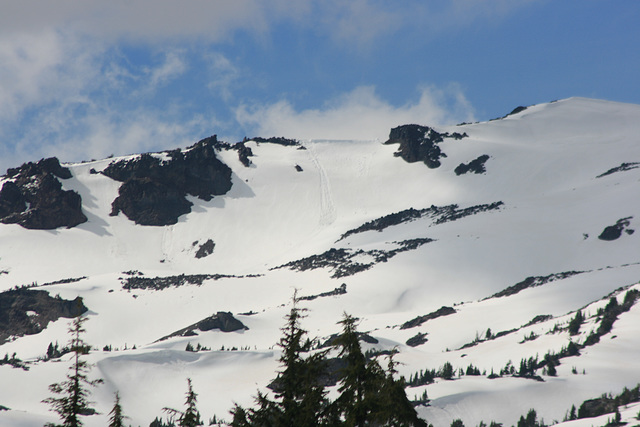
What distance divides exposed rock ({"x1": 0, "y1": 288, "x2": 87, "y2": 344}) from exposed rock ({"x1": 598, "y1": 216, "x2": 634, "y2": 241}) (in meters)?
94.0

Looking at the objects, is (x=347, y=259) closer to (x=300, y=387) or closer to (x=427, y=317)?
(x=427, y=317)

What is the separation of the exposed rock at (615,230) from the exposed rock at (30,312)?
9399 centimetres

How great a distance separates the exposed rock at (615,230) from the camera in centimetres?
15436

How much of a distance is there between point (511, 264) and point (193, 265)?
255 ft

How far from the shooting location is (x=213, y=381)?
3861 inches

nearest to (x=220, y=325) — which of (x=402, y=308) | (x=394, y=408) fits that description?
(x=402, y=308)

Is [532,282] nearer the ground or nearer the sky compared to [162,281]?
nearer the ground

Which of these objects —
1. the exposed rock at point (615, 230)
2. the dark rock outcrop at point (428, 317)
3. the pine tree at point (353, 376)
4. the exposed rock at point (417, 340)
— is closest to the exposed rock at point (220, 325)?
the dark rock outcrop at point (428, 317)

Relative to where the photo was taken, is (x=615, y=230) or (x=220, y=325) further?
(x=615, y=230)

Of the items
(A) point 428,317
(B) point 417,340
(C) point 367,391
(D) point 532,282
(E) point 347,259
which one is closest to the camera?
(C) point 367,391

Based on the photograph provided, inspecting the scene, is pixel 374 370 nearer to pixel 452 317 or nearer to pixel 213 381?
pixel 213 381

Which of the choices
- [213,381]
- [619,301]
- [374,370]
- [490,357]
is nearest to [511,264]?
[619,301]

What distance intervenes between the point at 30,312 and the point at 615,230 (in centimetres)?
10773

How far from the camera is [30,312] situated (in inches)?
6147
